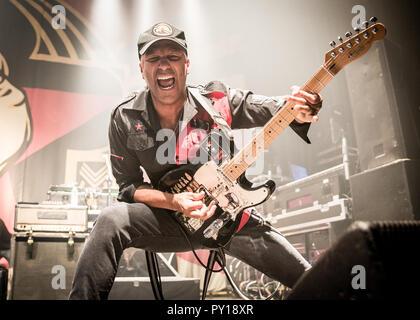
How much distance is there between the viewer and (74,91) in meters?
5.73

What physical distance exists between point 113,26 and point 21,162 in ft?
8.69

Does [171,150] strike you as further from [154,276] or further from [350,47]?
[350,47]

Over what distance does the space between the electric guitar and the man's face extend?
49cm

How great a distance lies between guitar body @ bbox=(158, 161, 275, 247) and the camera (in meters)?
1.94

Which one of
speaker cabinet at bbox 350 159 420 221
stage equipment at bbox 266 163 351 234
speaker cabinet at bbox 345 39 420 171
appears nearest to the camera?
speaker cabinet at bbox 350 159 420 221

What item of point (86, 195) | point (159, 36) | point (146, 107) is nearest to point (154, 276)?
point (146, 107)

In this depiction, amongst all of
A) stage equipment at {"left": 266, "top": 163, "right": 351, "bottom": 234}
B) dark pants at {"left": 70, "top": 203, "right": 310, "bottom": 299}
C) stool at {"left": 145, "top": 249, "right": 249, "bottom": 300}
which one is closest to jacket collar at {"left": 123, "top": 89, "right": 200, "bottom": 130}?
dark pants at {"left": 70, "top": 203, "right": 310, "bottom": 299}

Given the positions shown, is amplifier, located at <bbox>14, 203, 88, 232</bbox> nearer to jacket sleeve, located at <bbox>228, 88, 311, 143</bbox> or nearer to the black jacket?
the black jacket

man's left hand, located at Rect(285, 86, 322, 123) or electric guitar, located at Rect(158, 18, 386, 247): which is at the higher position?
man's left hand, located at Rect(285, 86, 322, 123)

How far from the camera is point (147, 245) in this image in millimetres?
1922

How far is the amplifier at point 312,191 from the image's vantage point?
14.9 ft

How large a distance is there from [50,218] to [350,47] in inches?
134

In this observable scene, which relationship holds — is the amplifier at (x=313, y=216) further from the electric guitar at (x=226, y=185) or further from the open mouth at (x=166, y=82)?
the open mouth at (x=166, y=82)
